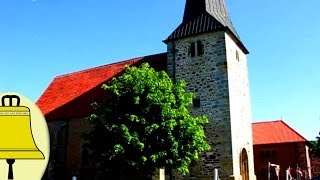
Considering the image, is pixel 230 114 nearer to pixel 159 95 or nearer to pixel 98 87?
pixel 159 95

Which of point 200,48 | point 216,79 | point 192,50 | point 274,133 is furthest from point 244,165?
point 274,133

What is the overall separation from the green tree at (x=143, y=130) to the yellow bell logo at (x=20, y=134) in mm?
16045

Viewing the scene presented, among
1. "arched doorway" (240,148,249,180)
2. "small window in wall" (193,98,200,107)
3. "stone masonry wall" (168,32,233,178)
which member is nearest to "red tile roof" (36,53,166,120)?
"stone masonry wall" (168,32,233,178)

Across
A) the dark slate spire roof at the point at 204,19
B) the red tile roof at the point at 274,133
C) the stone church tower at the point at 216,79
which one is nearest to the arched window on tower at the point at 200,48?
the stone church tower at the point at 216,79

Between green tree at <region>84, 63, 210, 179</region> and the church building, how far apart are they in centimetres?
345

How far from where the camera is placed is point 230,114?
883 inches

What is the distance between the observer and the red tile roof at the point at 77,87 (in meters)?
27.6

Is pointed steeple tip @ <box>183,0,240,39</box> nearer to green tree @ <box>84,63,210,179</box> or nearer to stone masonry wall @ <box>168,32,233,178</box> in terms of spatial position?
stone masonry wall @ <box>168,32,233,178</box>

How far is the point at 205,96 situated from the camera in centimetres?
2344

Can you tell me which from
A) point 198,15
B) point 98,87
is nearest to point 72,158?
point 98,87

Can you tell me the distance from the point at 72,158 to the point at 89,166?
1.59 meters

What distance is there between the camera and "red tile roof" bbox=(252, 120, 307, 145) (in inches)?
1551

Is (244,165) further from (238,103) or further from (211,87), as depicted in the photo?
(211,87)

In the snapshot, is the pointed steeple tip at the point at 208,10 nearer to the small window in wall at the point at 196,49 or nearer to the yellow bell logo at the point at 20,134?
the small window in wall at the point at 196,49
